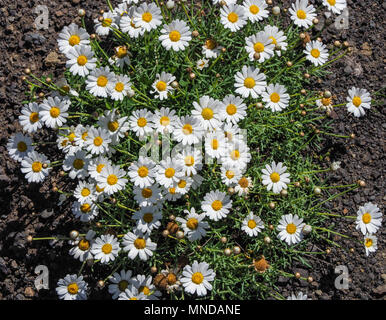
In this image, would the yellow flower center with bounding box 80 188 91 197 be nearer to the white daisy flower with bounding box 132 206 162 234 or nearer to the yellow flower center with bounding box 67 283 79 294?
the white daisy flower with bounding box 132 206 162 234

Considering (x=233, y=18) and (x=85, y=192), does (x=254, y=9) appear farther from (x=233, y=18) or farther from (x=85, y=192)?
(x=85, y=192)

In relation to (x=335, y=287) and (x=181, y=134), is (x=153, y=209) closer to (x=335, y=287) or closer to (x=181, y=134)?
(x=181, y=134)

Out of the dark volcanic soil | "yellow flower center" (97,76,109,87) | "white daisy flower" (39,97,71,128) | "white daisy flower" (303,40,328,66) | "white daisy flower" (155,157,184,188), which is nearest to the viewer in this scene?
"white daisy flower" (155,157,184,188)

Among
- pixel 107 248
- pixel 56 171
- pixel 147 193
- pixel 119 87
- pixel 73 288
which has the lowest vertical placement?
pixel 73 288

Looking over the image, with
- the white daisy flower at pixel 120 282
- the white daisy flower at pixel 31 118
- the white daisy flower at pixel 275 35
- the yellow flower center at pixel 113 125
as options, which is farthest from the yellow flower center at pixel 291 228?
the white daisy flower at pixel 31 118

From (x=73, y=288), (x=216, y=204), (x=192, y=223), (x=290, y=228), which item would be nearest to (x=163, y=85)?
(x=216, y=204)

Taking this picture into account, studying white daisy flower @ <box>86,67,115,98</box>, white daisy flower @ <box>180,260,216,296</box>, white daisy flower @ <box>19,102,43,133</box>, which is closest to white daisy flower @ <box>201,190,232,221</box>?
white daisy flower @ <box>180,260,216,296</box>

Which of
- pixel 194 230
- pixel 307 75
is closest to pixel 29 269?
pixel 194 230
